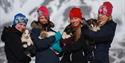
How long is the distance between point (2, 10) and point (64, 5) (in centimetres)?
99

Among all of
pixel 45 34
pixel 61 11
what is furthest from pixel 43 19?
pixel 61 11

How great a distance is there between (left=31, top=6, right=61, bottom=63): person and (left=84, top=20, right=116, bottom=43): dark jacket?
0.45 metres

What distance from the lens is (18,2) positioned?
8.34m

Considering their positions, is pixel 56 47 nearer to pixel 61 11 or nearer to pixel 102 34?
pixel 102 34

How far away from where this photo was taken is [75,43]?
6930mm

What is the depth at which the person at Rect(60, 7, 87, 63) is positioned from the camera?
6.94 m

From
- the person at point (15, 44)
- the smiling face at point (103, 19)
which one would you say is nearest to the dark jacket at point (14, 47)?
the person at point (15, 44)

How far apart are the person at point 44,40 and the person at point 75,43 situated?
16 cm

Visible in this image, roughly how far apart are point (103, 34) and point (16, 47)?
1168 mm

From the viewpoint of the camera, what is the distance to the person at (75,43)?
6938 millimetres

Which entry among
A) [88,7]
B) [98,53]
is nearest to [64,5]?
[88,7]

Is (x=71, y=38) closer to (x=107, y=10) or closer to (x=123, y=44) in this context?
(x=107, y=10)

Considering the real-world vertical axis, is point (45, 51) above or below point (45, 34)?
below

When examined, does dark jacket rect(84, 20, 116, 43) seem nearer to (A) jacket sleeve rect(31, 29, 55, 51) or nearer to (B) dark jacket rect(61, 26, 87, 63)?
(B) dark jacket rect(61, 26, 87, 63)
